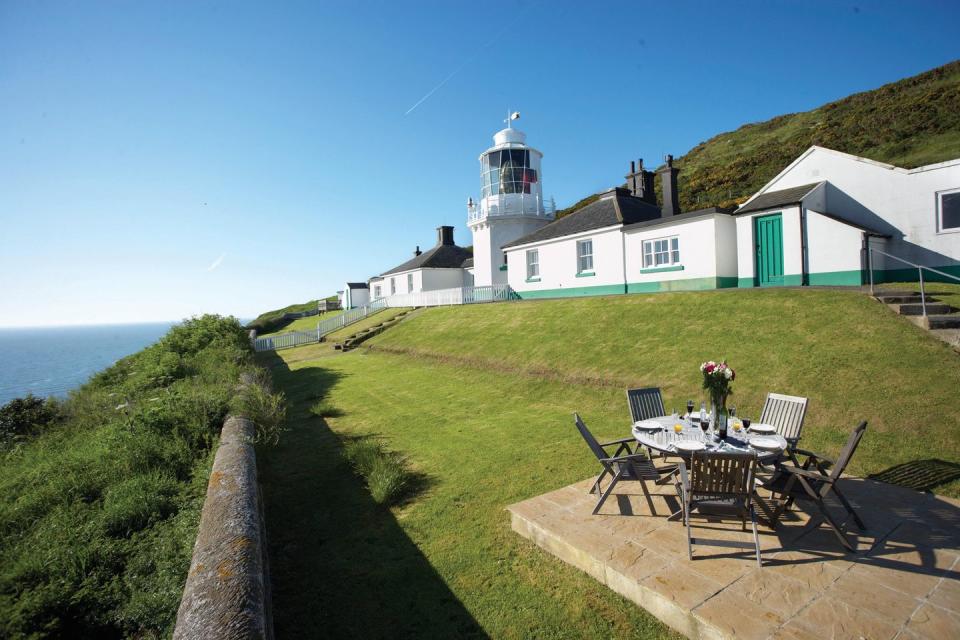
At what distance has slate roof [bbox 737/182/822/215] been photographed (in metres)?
15.2

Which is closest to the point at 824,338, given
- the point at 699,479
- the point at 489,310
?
the point at 699,479

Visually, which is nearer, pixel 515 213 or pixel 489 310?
pixel 489 310

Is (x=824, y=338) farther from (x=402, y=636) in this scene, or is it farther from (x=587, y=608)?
(x=402, y=636)

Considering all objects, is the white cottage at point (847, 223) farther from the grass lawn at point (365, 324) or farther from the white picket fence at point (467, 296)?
the grass lawn at point (365, 324)

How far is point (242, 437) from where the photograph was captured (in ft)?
20.0

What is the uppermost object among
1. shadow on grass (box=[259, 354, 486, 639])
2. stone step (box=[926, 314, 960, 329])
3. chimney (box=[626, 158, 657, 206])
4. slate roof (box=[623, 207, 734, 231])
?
chimney (box=[626, 158, 657, 206])

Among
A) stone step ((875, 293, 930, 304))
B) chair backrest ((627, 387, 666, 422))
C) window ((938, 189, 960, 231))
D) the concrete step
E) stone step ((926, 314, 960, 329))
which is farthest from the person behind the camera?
window ((938, 189, 960, 231))

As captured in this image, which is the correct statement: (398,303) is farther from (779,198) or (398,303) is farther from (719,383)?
(719,383)

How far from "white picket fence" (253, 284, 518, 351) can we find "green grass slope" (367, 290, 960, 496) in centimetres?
869

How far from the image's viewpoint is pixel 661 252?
18.9 meters

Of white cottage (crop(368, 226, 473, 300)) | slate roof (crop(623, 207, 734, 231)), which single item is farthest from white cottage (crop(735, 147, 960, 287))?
white cottage (crop(368, 226, 473, 300))

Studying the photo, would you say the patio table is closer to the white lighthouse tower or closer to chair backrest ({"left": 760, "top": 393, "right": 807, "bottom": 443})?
chair backrest ({"left": 760, "top": 393, "right": 807, "bottom": 443})

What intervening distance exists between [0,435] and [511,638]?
13.0 m

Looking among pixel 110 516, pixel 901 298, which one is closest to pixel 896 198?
pixel 901 298
